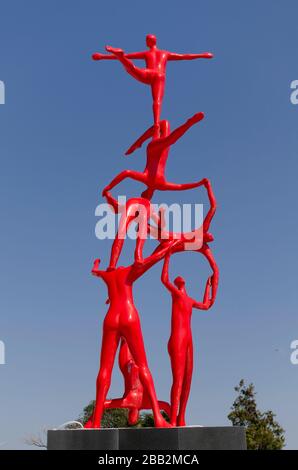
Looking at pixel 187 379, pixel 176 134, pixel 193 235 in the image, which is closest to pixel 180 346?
pixel 187 379

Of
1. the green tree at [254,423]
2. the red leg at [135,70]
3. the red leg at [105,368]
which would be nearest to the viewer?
the red leg at [105,368]

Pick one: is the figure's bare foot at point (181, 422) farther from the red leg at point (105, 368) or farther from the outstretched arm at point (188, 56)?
the outstretched arm at point (188, 56)

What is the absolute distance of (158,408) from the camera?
859 cm

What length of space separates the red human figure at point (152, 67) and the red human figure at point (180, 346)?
2.55 meters

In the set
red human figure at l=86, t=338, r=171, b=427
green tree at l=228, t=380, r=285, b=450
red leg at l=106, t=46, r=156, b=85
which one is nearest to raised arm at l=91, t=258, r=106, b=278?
red human figure at l=86, t=338, r=171, b=427

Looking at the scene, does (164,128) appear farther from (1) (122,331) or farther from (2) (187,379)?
(2) (187,379)

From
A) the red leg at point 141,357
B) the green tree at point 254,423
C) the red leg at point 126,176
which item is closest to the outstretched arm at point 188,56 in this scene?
the red leg at point 126,176

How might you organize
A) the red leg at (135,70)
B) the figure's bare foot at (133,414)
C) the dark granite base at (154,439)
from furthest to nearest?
1. the red leg at (135,70)
2. the figure's bare foot at (133,414)
3. the dark granite base at (154,439)

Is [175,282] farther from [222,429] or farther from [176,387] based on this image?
[222,429]

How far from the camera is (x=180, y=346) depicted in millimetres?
9023

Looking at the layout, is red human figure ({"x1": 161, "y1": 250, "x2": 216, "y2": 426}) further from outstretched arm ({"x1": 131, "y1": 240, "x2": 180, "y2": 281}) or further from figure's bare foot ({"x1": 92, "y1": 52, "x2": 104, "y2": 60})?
figure's bare foot ({"x1": 92, "y1": 52, "x2": 104, "y2": 60})

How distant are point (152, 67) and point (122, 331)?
446 centimetres

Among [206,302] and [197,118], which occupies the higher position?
[197,118]

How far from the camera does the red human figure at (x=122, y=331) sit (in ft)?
28.1
